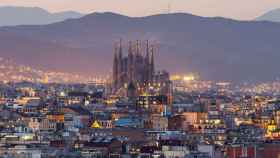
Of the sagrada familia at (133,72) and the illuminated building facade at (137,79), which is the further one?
the sagrada familia at (133,72)

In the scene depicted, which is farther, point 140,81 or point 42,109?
point 140,81

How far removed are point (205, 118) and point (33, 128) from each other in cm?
2242

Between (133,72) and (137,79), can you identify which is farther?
(133,72)

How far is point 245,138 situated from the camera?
108875mm

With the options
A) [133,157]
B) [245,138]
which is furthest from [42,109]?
[133,157]

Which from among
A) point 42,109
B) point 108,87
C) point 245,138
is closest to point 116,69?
point 108,87

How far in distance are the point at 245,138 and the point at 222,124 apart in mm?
23379

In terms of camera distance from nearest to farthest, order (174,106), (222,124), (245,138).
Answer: (245,138) < (222,124) < (174,106)

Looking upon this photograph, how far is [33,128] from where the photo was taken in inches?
4717

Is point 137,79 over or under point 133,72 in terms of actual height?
under

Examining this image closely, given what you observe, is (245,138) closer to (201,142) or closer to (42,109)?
(201,142)

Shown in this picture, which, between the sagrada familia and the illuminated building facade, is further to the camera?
the sagrada familia

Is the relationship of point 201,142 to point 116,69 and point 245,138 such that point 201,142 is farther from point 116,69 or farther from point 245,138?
point 116,69

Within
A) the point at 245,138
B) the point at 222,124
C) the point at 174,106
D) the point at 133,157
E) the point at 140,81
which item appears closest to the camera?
the point at 133,157
